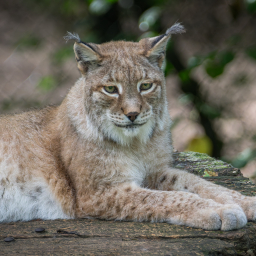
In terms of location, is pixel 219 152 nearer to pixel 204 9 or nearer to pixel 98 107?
pixel 204 9

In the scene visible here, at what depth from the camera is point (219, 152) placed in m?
6.02

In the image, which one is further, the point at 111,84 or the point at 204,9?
the point at 204,9

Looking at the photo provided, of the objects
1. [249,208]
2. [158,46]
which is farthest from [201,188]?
[158,46]

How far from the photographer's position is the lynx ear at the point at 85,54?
3.19m

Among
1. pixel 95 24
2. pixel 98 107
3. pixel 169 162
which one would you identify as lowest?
pixel 169 162

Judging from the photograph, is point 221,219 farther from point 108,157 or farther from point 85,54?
point 85,54

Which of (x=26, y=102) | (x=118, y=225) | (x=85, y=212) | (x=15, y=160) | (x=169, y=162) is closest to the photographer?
(x=118, y=225)

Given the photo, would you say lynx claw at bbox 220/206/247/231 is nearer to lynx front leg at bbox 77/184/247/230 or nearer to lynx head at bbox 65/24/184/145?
lynx front leg at bbox 77/184/247/230

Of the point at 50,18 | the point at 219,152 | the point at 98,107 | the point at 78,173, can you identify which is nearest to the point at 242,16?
the point at 219,152

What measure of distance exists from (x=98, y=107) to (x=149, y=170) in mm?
821

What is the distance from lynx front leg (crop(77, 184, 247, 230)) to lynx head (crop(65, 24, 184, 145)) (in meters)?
0.52

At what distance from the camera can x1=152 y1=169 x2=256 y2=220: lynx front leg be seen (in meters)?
2.97

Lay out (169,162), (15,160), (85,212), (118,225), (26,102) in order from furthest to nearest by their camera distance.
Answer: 1. (26,102)
2. (169,162)
3. (15,160)
4. (85,212)
5. (118,225)

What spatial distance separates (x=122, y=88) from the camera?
3105mm
